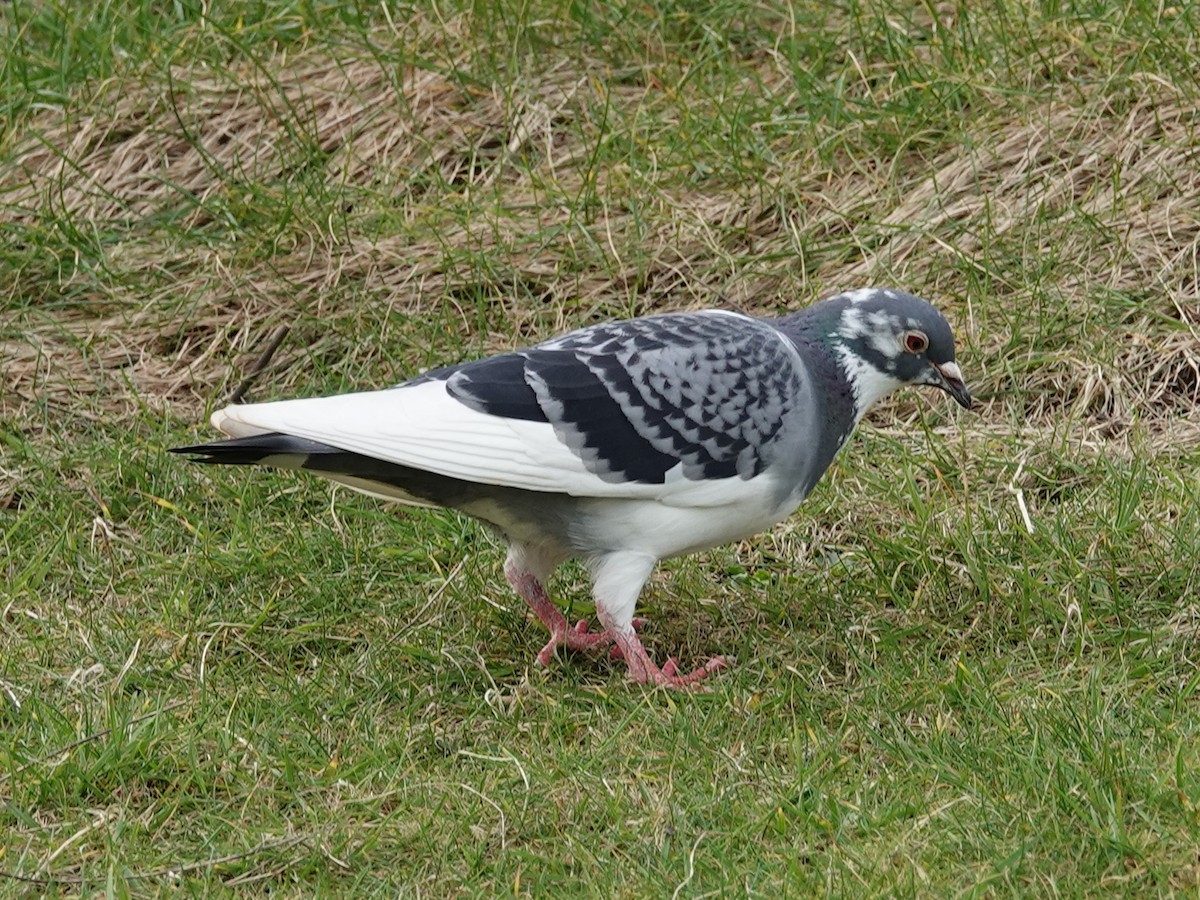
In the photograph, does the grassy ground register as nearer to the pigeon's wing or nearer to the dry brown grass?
the dry brown grass

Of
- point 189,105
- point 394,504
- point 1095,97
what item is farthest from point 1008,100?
point 189,105

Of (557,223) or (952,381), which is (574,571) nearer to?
(952,381)

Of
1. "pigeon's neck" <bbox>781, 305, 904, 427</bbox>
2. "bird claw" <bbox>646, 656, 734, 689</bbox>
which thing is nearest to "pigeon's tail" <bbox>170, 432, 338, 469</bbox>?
"bird claw" <bbox>646, 656, 734, 689</bbox>

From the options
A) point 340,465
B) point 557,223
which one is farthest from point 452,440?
point 557,223

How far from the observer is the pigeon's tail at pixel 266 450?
3939mm

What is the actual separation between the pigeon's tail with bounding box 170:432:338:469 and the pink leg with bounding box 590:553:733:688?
0.69 m

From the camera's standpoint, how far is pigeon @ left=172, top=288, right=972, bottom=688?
158 inches

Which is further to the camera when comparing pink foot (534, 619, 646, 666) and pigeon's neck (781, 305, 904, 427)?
pink foot (534, 619, 646, 666)

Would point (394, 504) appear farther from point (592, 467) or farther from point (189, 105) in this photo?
point (189, 105)

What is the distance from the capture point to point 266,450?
3984 mm

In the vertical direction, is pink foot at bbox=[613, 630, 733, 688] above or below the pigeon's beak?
below

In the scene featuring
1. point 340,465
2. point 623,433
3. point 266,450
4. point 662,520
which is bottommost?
point 662,520

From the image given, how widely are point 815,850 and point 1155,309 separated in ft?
8.95

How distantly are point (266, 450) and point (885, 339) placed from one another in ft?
5.02
